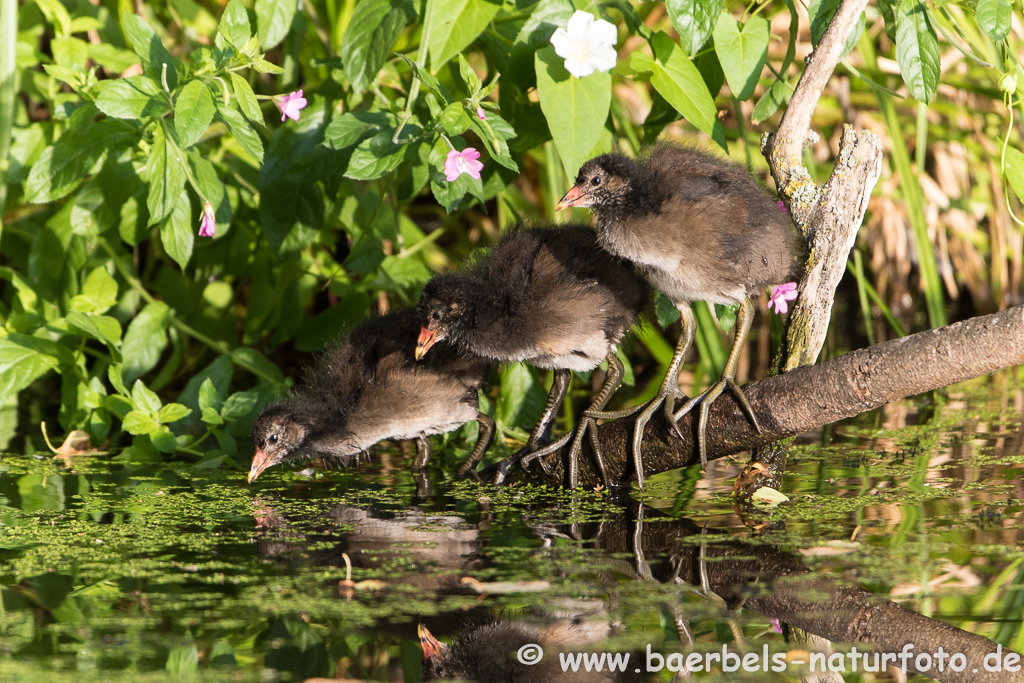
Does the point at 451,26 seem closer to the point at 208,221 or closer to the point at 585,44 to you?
the point at 585,44

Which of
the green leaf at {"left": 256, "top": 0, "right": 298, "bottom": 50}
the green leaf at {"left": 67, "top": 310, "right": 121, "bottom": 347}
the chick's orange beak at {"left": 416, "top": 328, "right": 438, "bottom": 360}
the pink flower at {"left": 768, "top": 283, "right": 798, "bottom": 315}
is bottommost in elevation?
the chick's orange beak at {"left": 416, "top": 328, "right": 438, "bottom": 360}

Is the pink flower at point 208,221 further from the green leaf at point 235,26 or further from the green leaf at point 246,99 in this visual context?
the green leaf at point 235,26

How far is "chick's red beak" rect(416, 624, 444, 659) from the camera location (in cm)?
189

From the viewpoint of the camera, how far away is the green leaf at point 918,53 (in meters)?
2.90

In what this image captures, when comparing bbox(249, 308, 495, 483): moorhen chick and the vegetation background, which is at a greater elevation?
the vegetation background

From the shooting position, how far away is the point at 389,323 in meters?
3.45

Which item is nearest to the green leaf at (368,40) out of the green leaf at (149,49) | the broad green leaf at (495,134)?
the broad green leaf at (495,134)

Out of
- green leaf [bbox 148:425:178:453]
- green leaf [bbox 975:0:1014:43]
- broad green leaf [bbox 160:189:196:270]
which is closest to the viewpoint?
green leaf [bbox 975:0:1014:43]

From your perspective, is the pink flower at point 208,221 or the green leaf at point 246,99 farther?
the pink flower at point 208,221

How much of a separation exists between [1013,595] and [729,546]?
598 millimetres

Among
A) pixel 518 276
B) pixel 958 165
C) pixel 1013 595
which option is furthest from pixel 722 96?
pixel 1013 595

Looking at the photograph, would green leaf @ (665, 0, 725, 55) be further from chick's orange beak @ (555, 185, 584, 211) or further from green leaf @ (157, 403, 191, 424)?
green leaf @ (157, 403, 191, 424)

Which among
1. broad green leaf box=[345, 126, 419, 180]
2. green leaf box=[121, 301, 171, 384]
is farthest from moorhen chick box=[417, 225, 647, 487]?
green leaf box=[121, 301, 171, 384]

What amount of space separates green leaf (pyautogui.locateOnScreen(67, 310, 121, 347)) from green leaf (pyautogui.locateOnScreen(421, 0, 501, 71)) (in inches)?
59.0
